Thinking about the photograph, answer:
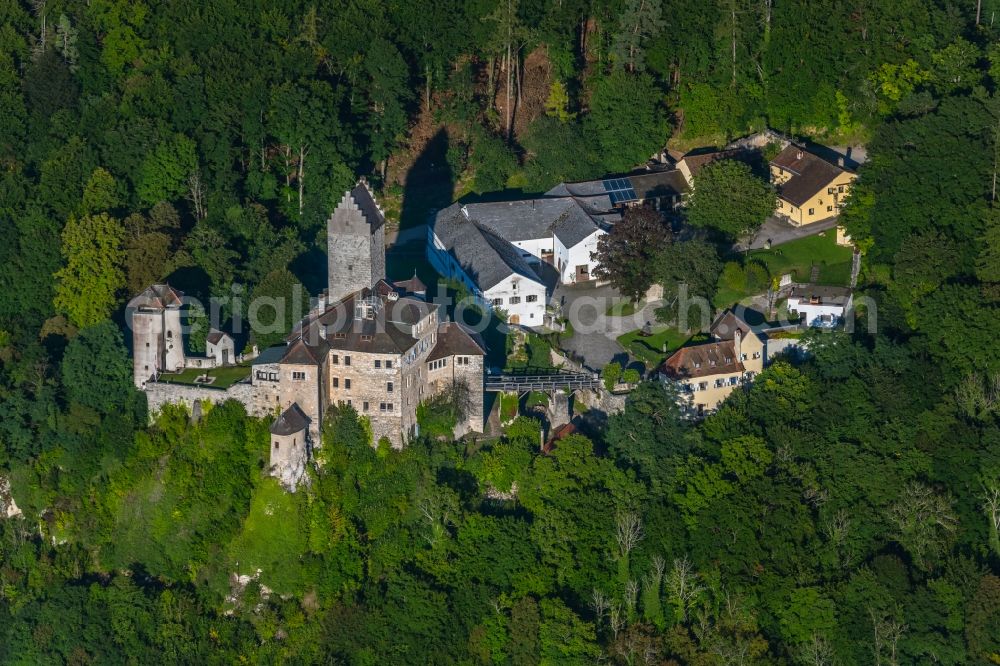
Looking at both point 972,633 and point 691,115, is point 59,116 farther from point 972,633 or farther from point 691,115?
point 972,633

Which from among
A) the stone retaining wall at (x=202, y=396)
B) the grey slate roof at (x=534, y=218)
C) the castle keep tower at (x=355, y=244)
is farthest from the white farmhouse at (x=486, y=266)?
the stone retaining wall at (x=202, y=396)

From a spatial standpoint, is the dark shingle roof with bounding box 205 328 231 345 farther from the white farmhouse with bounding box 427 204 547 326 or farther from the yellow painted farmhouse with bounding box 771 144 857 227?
the yellow painted farmhouse with bounding box 771 144 857 227

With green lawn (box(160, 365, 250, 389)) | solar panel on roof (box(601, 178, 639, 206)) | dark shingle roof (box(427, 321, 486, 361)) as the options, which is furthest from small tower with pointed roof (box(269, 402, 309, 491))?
solar panel on roof (box(601, 178, 639, 206))

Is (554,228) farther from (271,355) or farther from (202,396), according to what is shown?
(202,396)

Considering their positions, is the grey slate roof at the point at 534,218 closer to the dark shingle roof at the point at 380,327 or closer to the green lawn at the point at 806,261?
the green lawn at the point at 806,261

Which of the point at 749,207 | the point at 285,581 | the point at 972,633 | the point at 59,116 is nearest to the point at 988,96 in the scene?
the point at 749,207

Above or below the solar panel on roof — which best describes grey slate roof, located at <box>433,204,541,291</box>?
below
